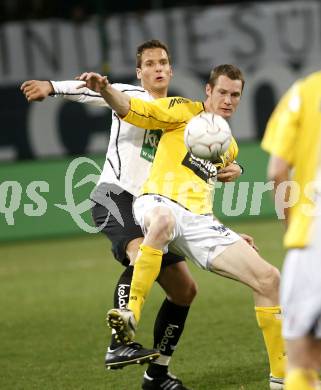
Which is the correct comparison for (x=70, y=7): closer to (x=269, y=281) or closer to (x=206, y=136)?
(x=206, y=136)

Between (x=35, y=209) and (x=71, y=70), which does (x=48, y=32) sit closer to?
(x=71, y=70)

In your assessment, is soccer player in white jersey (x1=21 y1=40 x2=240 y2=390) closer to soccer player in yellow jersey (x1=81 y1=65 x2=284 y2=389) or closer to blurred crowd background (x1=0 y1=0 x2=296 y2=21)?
soccer player in yellow jersey (x1=81 y1=65 x2=284 y2=389)

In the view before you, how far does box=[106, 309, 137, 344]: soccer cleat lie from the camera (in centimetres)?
538

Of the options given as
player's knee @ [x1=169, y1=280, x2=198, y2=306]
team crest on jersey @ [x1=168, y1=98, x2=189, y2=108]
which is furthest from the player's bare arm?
player's knee @ [x1=169, y1=280, x2=198, y2=306]

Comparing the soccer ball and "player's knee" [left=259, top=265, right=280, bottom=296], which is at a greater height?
the soccer ball

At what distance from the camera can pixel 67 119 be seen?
15172 millimetres

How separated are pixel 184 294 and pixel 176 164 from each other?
0.95m

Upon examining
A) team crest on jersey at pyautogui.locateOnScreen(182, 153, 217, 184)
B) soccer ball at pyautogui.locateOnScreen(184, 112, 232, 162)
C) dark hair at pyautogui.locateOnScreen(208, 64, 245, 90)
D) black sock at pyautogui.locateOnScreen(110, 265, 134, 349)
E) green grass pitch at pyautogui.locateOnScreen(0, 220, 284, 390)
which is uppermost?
dark hair at pyautogui.locateOnScreen(208, 64, 245, 90)

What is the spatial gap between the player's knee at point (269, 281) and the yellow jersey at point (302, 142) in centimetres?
152

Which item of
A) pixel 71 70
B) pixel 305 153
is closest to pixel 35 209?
pixel 71 70

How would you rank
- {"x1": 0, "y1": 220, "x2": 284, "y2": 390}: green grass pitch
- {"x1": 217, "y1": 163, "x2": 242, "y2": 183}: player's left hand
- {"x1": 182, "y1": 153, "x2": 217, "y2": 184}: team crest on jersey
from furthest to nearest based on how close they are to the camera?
{"x1": 0, "y1": 220, "x2": 284, "y2": 390}: green grass pitch
{"x1": 217, "y1": 163, "x2": 242, "y2": 183}: player's left hand
{"x1": 182, "y1": 153, "x2": 217, "y2": 184}: team crest on jersey

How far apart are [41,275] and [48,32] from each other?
16.3ft

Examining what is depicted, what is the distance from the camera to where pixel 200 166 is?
Result: 19.3 ft

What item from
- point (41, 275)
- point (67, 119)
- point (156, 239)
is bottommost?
point (41, 275)
